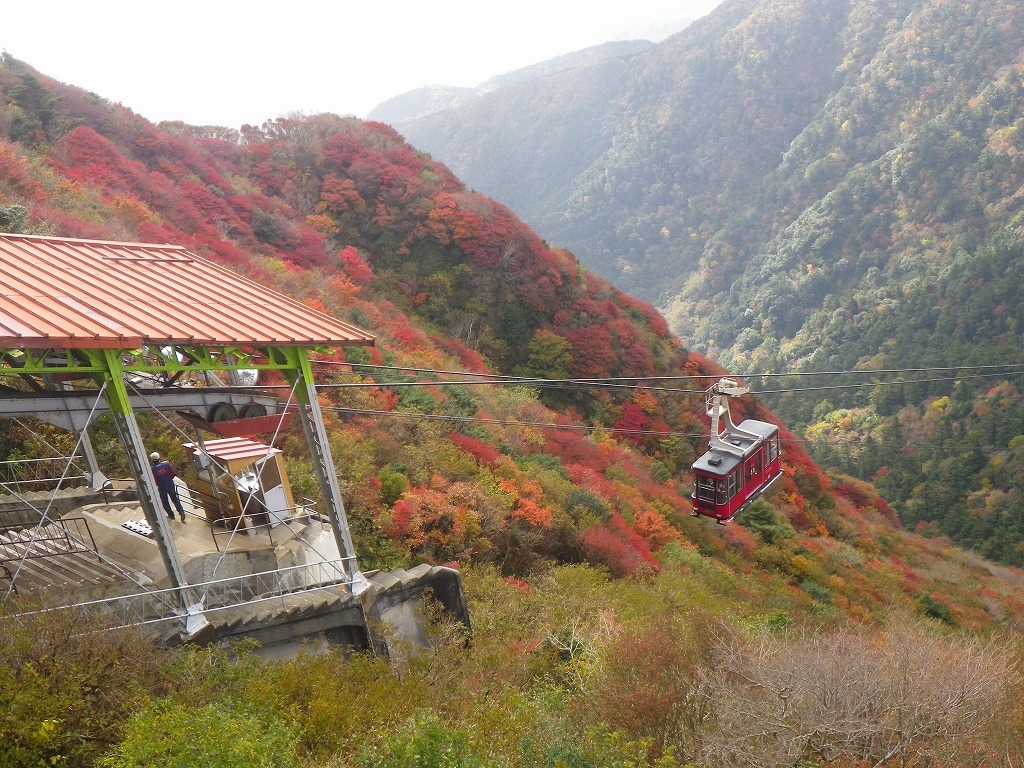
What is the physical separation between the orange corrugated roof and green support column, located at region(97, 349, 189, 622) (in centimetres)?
55

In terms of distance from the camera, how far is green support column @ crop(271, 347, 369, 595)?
32.4ft

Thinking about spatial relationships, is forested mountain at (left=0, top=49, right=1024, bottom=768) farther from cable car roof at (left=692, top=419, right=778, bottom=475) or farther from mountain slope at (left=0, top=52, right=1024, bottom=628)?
cable car roof at (left=692, top=419, right=778, bottom=475)

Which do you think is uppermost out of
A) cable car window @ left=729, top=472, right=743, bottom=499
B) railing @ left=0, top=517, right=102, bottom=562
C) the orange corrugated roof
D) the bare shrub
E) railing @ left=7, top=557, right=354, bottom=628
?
the orange corrugated roof

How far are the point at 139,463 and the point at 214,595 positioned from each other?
2.46 metres

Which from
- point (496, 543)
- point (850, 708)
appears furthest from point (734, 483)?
point (850, 708)

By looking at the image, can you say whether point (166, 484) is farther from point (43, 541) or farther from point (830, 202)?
point (830, 202)

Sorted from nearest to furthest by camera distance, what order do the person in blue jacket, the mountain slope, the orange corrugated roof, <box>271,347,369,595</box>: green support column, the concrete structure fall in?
the orange corrugated roof → the concrete structure → <box>271,347,369,595</box>: green support column → the person in blue jacket → the mountain slope

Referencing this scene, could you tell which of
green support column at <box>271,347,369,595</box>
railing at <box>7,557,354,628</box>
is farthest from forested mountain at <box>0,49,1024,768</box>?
green support column at <box>271,347,369,595</box>

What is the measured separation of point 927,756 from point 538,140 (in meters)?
161

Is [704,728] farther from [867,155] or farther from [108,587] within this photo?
[867,155]

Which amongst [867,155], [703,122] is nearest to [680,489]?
[867,155]

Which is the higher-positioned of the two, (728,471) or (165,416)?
(165,416)

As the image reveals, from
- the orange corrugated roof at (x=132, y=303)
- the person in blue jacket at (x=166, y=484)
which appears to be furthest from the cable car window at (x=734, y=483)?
the person in blue jacket at (x=166, y=484)

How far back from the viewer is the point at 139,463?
835 cm
